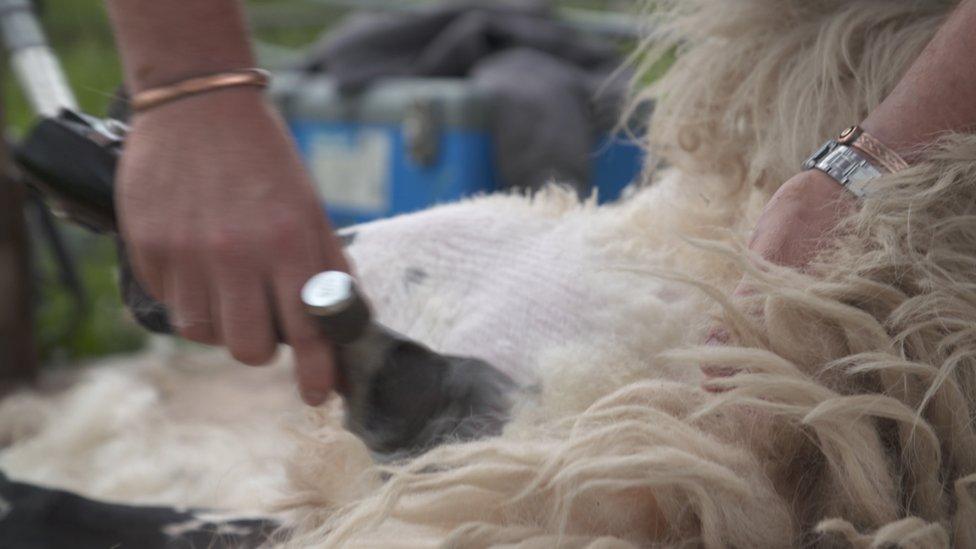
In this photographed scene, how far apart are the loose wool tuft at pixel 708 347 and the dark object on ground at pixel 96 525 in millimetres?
72

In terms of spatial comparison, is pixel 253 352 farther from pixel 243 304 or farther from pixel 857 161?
pixel 857 161

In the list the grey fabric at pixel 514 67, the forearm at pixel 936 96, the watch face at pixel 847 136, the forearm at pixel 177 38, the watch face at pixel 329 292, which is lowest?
the grey fabric at pixel 514 67

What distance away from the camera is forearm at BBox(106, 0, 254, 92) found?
0.87 meters

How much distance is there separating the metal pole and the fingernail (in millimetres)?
551

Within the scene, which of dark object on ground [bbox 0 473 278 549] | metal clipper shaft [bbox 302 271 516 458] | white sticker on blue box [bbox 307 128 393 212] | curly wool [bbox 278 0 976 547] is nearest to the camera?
curly wool [bbox 278 0 976 547]

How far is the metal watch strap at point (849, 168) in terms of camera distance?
85cm

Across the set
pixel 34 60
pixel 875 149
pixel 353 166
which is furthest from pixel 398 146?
pixel 875 149

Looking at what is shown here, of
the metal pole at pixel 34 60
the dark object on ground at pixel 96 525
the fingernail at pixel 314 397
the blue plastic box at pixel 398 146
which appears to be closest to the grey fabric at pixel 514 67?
the blue plastic box at pixel 398 146

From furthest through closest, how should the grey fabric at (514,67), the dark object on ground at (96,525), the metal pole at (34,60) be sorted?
the grey fabric at (514,67) → the metal pole at (34,60) → the dark object on ground at (96,525)

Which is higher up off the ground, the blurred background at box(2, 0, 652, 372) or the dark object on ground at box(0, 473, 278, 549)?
the dark object on ground at box(0, 473, 278, 549)

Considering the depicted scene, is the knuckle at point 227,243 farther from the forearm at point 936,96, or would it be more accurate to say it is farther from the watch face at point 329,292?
the forearm at point 936,96

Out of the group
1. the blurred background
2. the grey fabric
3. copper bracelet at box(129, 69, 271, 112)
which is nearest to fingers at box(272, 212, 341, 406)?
copper bracelet at box(129, 69, 271, 112)

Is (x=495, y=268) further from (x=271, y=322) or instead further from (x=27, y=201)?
(x=27, y=201)

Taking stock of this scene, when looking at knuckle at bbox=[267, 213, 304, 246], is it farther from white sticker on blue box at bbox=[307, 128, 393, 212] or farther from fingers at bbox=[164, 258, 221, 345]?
white sticker on blue box at bbox=[307, 128, 393, 212]
